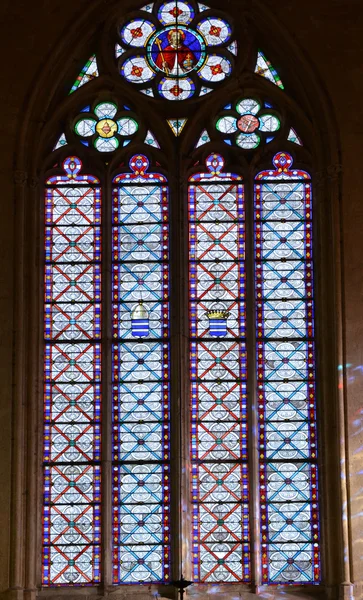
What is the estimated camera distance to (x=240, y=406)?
16.5 m

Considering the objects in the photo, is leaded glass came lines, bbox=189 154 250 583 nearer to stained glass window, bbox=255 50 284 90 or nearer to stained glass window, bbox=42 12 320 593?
stained glass window, bbox=42 12 320 593

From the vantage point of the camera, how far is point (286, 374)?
54.3 ft

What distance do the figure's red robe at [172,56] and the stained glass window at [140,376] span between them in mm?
1138

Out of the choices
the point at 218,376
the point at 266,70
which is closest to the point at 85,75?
the point at 266,70

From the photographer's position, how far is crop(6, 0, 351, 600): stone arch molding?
15.9 meters

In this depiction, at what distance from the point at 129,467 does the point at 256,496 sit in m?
1.36

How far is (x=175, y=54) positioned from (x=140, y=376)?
12.2ft

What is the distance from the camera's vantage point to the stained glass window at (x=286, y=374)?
16141 millimetres
